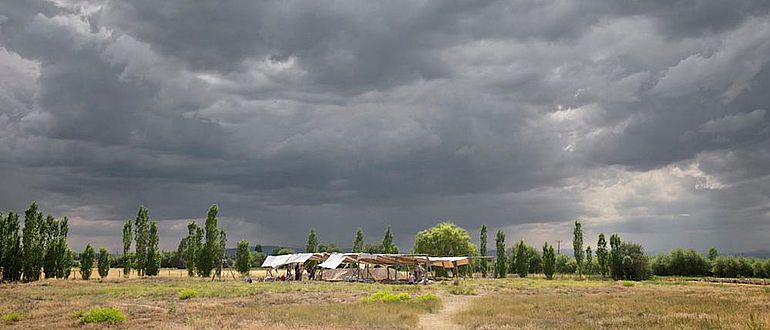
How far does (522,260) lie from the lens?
4028 inches

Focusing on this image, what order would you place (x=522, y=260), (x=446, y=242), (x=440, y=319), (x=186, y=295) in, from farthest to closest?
(x=446, y=242)
(x=522, y=260)
(x=186, y=295)
(x=440, y=319)

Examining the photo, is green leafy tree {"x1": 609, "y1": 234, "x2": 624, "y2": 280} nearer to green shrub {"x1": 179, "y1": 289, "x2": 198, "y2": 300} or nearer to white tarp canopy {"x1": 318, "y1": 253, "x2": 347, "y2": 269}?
white tarp canopy {"x1": 318, "y1": 253, "x2": 347, "y2": 269}

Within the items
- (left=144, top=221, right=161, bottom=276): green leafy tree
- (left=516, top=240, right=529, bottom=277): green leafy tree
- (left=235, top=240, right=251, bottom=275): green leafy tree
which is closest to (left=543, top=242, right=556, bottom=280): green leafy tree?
(left=516, top=240, right=529, bottom=277): green leafy tree

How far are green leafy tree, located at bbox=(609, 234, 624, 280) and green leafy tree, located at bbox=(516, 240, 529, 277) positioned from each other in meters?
13.9

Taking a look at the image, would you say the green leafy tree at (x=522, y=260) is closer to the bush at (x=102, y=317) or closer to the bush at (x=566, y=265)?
the bush at (x=566, y=265)

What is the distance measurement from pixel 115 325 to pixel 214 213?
218 feet

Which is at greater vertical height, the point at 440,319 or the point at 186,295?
the point at 186,295

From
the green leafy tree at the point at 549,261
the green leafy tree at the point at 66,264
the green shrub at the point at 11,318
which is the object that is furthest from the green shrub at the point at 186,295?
the green leafy tree at the point at 549,261

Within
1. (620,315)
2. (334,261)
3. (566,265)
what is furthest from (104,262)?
(566,265)

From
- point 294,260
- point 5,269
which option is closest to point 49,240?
point 5,269

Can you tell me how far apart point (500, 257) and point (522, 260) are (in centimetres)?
497

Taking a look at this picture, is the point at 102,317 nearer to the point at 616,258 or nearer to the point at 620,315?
the point at 620,315

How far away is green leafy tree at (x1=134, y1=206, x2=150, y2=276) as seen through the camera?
3578 inches

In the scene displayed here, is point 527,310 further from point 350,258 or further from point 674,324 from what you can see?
point 350,258
